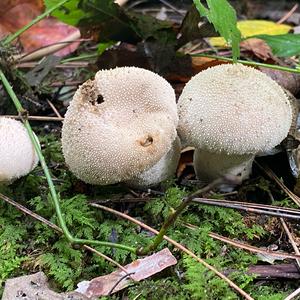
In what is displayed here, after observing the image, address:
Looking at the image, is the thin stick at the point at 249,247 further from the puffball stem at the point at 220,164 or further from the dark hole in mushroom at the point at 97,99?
the dark hole in mushroom at the point at 97,99

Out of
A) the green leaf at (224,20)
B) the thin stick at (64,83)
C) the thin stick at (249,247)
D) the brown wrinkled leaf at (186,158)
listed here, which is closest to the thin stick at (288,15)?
the thin stick at (64,83)

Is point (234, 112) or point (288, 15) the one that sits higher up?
point (234, 112)

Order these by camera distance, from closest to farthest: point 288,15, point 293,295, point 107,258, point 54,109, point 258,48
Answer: point 293,295
point 107,258
point 54,109
point 258,48
point 288,15

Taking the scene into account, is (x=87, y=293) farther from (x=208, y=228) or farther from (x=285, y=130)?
(x=285, y=130)

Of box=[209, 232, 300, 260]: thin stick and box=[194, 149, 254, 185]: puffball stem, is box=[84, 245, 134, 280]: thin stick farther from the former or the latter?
box=[194, 149, 254, 185]: puffball stem

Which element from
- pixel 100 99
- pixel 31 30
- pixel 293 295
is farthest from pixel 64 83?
pixel 293 295

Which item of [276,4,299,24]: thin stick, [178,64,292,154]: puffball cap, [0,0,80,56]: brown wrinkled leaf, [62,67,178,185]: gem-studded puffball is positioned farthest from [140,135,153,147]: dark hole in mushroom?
[276,4,299,24]: thin stick

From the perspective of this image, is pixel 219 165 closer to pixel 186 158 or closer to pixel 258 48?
pixel 186 158
